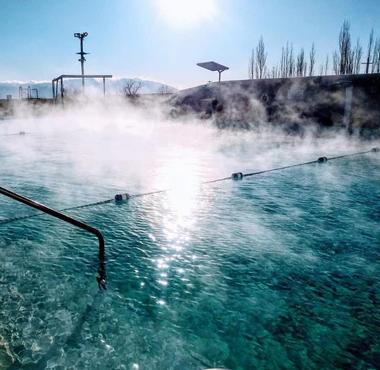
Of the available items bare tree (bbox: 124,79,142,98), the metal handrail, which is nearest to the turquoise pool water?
the metal handrail

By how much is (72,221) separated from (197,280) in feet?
4.85

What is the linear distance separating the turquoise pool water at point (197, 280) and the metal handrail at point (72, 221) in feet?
0.67

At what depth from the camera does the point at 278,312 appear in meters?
2.79

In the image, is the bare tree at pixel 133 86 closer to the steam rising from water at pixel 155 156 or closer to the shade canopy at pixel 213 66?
the shade canopy at pixel 213 66

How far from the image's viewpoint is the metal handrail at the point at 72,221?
7.70 ft

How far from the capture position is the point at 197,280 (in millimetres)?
3266

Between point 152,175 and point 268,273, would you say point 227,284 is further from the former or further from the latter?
point 152,175

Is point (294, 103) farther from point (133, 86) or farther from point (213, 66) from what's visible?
point (133, 86)

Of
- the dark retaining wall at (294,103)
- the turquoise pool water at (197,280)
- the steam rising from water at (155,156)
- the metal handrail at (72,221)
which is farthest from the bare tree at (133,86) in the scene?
the metal handrail at (72,221)

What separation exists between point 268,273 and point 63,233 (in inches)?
106

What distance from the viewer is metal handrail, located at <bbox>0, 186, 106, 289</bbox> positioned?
2.35 meters

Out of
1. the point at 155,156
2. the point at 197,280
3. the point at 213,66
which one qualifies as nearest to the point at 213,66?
the point at 213,66

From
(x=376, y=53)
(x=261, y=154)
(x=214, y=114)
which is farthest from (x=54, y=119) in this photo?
(x=376, y=53)

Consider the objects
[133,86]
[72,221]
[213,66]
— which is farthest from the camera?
[133,86]
